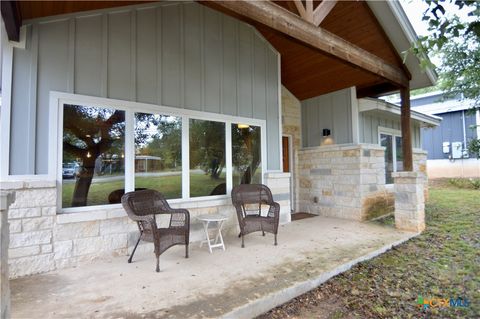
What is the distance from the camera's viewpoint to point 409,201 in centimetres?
511

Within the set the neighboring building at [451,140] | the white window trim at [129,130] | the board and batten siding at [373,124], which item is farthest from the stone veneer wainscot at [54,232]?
the neighboring building at [451,140]

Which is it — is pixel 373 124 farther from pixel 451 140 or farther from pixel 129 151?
pixel 451 140

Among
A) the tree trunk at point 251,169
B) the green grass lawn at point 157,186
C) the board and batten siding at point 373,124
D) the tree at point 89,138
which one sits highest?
the board and batten siding at point 373,124

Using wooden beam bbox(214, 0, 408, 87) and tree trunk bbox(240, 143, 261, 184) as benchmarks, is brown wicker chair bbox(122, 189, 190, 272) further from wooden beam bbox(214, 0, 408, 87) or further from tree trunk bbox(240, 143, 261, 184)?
wooden beam bbox(214, 0, 408, 87)

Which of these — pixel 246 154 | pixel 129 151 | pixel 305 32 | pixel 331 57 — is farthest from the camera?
pixel 246 154

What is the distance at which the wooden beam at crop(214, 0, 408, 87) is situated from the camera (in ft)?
9.59

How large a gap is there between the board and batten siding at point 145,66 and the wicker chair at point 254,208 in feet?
2.82

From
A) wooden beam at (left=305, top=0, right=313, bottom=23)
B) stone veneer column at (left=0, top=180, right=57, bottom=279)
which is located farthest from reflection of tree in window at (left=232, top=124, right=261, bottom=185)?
stone veneer column at (left=0, top=180, right=57, bottom=279)

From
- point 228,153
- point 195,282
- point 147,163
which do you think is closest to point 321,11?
point 228,153

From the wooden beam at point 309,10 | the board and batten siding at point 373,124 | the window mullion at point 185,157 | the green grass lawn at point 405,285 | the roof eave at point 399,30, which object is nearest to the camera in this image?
the green grass lawn at point 405,285

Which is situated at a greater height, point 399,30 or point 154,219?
point 399,30

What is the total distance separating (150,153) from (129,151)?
31cm

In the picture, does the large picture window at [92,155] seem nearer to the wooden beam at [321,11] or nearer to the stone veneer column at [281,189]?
the stone veneer column at [281,189]

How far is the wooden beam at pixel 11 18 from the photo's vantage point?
260cm
